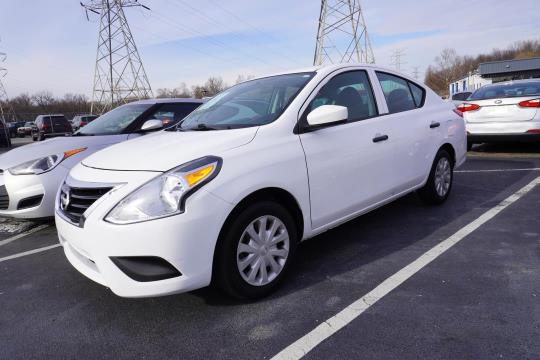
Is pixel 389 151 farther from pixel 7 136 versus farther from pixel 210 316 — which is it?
pixel 7 136

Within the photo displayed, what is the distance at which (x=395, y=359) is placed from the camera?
204cm

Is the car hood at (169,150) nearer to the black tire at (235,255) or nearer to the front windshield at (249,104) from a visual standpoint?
the front windshield at (249,104)

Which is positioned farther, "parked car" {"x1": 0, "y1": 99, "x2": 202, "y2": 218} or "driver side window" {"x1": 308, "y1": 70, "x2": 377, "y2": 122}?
"parked car" {"x1": 0, "y1": 99, "x2": 202, "y2": 218}

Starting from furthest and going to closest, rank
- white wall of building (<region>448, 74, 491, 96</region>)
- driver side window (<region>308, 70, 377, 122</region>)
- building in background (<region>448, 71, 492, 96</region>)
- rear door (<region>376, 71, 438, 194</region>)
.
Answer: white wall of building (<region>448, 74, 491, 96</region>), building in background (<region>448, 71, 492, 96</region>), rear door (<region>376, 71, 438, 194</region>), driver side window (<region>308, 70, 377, 122</region>)

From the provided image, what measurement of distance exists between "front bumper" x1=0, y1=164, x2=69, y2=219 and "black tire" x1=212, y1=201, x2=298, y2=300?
8.79 feet

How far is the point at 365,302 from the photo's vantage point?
261 cm

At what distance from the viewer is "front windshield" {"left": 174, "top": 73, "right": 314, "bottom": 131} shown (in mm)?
3055

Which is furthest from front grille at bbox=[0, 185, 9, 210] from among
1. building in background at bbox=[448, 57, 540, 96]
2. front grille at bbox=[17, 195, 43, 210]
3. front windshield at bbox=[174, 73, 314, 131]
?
building in background at bbox=[448, 57, 540, 96]

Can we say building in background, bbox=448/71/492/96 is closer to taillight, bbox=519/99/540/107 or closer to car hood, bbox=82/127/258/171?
taillight, bbox=519/99/540/107

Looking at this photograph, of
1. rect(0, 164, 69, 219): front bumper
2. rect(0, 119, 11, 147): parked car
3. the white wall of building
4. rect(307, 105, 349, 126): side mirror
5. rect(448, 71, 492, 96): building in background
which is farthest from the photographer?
the white wall of building

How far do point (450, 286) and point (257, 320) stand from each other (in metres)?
1.36

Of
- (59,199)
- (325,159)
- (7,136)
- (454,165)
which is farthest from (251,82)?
(7,136)

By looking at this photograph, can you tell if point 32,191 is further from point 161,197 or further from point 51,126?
point 51,126

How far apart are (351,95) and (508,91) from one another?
5.70 metres
